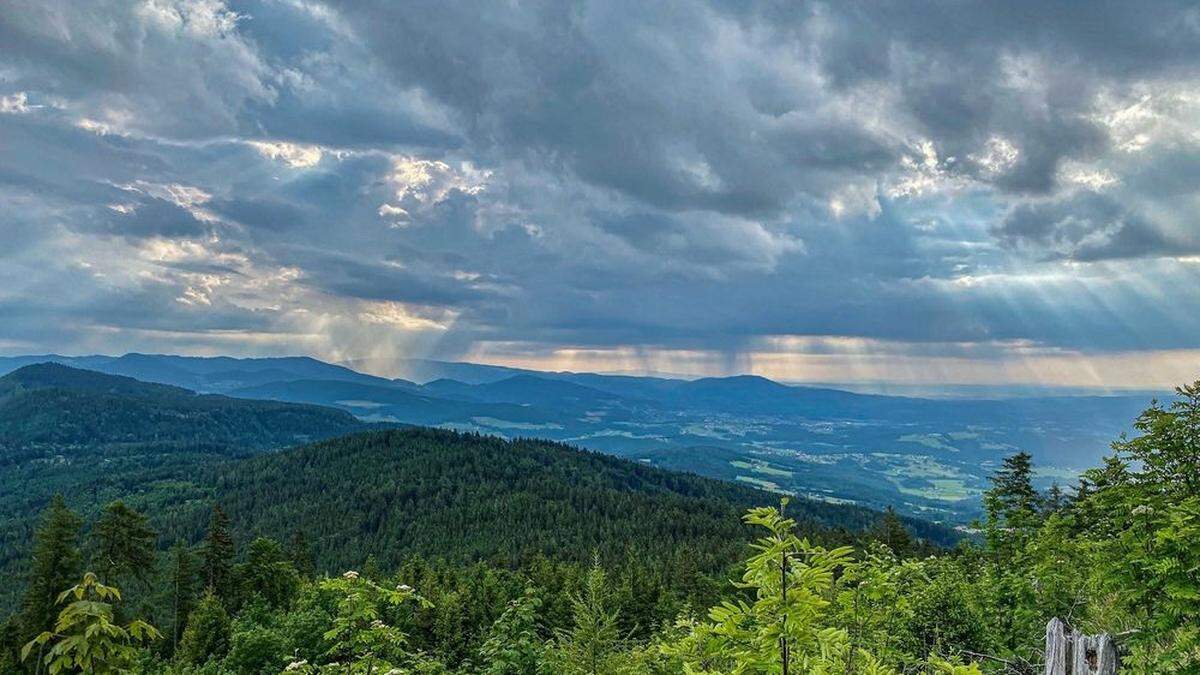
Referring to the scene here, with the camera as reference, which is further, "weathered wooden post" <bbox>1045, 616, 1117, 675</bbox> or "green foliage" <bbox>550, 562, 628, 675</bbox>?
"green foliage" <bbox>550, 562, 628, 675</bbox>

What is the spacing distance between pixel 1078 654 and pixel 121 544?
58.1m

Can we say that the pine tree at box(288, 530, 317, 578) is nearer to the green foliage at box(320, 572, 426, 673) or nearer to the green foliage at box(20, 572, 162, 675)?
the green foliage at box(20, 572, 162, 675)

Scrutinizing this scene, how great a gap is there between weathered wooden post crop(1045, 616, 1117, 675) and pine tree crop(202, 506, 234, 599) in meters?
64.2

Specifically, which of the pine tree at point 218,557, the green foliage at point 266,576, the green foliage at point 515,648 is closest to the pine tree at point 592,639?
the green foliage at point 515,648

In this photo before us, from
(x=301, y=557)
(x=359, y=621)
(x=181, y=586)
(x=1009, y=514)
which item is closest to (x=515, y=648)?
(x=359, y=621)

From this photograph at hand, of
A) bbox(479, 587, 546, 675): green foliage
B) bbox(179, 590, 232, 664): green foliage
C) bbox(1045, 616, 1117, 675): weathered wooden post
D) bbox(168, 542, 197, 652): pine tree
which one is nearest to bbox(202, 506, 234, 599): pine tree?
bbox(168, 542, 197, 652): pine tree

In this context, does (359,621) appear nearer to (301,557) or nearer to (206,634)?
(206,634)

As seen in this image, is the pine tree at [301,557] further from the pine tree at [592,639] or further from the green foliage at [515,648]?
the pine tree at [592,639]

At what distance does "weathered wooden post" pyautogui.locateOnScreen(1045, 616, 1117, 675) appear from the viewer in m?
5.72

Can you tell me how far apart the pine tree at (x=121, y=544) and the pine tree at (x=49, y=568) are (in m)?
1.73

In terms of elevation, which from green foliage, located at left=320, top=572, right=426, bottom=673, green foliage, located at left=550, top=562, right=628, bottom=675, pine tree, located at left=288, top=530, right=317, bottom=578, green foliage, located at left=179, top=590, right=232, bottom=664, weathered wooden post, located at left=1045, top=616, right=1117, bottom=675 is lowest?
pine tree, located at left=288, top=530, right=317, bottom=578

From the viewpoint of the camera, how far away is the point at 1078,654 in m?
5.84

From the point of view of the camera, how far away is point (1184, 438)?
12211 millimetres

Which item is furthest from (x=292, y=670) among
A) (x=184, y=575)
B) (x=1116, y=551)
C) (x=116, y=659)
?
(x=184, y=575)
